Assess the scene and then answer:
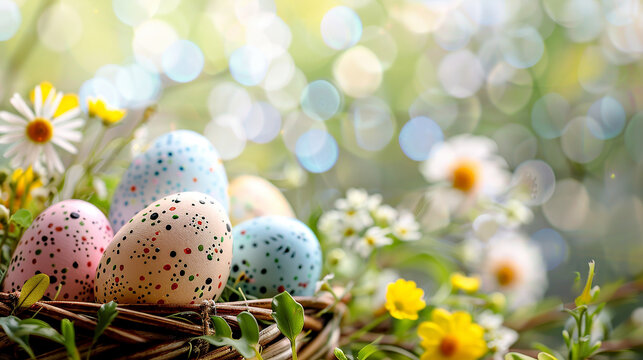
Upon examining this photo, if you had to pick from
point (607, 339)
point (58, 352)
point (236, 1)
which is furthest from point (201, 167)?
point (236, 1)

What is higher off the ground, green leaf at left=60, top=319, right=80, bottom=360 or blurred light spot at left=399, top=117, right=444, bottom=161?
blurred light spot at left=399, top=117, right=444, bottom=161

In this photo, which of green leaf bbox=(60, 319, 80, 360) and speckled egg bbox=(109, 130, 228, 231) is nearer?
green leaf bbox=(60, 319, 80, 360)

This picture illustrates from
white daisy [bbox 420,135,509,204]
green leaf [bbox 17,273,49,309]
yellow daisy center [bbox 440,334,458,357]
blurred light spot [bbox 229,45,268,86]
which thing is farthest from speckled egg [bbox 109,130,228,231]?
blurred light spot [bbox 229,45,268,86]

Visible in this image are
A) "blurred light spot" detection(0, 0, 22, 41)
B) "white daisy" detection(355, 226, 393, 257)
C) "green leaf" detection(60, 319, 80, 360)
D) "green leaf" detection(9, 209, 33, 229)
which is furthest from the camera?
"blurred light spot" detection(0, 0, 22, 41)

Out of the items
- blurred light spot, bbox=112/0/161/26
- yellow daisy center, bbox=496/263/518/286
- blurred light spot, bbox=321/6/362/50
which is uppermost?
blurred light spot, bbox=321/6/362/50

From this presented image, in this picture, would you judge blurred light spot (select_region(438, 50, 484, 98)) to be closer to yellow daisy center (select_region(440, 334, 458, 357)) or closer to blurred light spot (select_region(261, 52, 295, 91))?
blurred light spot (select_region(261, 52, 295, 91))

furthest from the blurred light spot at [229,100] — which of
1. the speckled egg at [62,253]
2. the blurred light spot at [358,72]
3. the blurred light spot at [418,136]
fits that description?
the speckled egg at [62,253]

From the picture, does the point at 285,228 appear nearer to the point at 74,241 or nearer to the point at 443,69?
the point at 74,241
